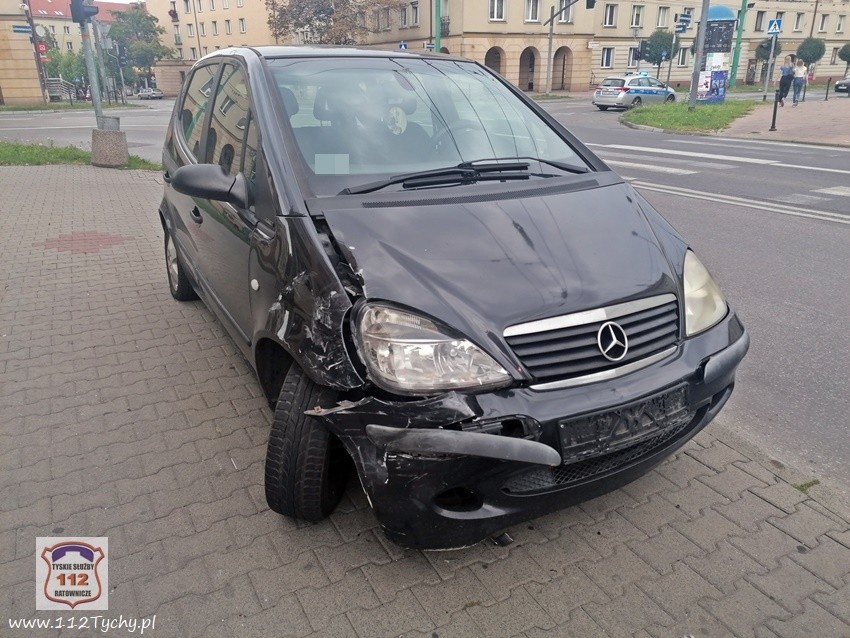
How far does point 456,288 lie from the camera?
2.25m

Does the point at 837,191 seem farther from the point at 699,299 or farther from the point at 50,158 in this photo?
the point at 50,158

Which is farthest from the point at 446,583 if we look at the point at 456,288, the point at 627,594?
the point at 456,288

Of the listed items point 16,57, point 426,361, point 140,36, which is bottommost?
point 426,361

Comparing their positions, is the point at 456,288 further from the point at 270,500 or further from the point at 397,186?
the point at 270,500

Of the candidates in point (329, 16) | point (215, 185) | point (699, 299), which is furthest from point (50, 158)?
point (329, 16)

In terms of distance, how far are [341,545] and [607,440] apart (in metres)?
1.13

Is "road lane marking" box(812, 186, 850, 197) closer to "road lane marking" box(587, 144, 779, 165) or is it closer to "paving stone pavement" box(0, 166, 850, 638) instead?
"road lane marking" box(587, 144, 779, 165)

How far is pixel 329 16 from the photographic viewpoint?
175 ft

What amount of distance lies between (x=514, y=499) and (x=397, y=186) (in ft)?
4.54

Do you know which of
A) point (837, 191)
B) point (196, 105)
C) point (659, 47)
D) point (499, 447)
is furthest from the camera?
point (659, 47)

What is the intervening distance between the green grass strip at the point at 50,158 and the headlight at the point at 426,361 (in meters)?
12.6

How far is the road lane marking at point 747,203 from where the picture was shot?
8.48m

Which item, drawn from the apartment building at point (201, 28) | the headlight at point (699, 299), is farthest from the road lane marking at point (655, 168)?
the apartment building at point (201, 28)

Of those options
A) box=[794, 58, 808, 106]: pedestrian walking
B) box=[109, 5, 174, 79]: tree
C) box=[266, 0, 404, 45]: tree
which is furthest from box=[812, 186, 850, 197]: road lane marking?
box=[109, 5, 174, 79]: tree
